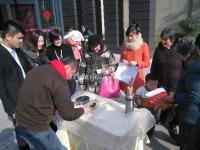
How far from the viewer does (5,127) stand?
162 inches

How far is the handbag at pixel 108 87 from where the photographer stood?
3.20m

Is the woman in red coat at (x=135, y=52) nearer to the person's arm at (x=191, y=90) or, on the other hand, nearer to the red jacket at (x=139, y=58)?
Answer: the red jacket at (x=139, y=58)

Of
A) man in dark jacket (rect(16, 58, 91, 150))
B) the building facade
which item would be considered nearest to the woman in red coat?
man in dark jacket (rect(16, 58, 91, 150))

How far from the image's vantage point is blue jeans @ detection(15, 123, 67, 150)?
7.31ft

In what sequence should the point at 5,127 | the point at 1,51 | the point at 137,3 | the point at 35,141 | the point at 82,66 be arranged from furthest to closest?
the point at 137,3 < the point at 5,127 < the point at 82,66 < the point at 1,51 < the point at 35,141

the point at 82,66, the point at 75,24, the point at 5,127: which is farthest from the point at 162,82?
the point at 75,24

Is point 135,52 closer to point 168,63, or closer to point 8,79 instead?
point 168,63

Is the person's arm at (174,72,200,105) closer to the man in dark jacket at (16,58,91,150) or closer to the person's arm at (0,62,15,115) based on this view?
the man in dark jacket at (16,58,91,150)

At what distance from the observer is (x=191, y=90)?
209 cm

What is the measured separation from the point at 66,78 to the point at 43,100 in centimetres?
28

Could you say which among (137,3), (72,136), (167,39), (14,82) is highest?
(137,3)

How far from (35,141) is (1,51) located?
1021 mm

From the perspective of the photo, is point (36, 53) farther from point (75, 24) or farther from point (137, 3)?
point (75, 24)

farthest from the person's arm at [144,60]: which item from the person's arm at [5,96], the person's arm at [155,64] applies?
the person's arm at [5,96]
